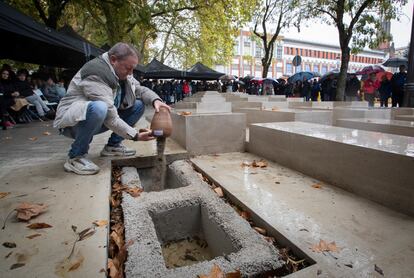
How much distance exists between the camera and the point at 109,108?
2.58 meters

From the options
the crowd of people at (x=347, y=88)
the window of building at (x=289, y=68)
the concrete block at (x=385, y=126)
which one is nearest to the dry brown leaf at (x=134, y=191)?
the concrete block at (x=385, y=126)

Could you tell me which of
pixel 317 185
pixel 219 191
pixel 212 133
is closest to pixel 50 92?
pixel 212 133

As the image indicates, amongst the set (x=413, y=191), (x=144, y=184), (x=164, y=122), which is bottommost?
(x=144, y=184)

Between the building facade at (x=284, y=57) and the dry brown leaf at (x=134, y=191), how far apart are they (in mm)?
44296

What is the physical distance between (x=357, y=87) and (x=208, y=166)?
46.0 ft

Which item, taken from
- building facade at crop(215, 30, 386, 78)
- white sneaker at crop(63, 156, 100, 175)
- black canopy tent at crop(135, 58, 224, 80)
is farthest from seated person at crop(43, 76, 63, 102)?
building facade at crop(215, 30, 386, 78)

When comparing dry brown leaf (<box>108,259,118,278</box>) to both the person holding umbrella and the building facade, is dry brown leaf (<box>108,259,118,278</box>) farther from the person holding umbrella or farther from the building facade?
the building facade

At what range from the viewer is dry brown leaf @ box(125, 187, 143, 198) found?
244 centimetres

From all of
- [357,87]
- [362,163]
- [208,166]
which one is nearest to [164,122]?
[208,166]

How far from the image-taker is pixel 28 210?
1.85 meters

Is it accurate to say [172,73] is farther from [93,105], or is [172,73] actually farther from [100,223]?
[100,223]

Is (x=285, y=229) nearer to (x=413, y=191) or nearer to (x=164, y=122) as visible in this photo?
(x=413, y=191)

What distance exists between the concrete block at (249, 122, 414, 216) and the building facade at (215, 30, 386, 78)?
43.5 meters

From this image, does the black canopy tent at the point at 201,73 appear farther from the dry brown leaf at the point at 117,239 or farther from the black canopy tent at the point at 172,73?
the dry brown leaf at the point at 117,239
